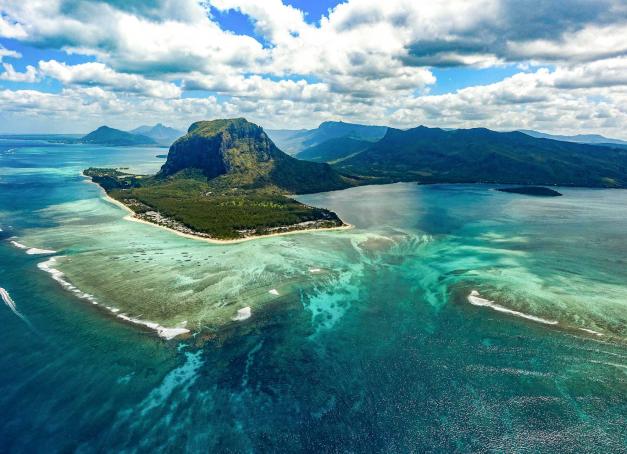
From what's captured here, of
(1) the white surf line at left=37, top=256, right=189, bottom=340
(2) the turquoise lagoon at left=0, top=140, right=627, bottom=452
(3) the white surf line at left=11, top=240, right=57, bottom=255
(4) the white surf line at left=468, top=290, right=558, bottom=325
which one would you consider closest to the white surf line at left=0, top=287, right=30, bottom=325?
(2) the turquoise lagoon at left=0, top=140, right=627, bottom=452

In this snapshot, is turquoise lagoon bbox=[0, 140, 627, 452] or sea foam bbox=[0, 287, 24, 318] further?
sea foam bbox=[0, 287, 24, 318]

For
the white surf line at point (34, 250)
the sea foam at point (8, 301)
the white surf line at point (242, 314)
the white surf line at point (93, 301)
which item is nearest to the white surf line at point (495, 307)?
the white surf line at point (242, 314)

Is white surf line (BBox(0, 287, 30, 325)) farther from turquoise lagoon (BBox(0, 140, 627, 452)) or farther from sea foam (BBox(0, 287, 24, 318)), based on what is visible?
turquoise lagoon (BBox(0, 140, 627, 452))

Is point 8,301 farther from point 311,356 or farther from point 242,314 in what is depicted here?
point 311,356

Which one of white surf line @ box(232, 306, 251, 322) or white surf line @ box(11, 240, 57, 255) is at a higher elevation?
white surf line @ box(11, 240, 57, 255)

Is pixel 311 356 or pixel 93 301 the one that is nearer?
pixel 311 356

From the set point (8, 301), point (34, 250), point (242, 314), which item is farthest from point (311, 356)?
point (34, 250)

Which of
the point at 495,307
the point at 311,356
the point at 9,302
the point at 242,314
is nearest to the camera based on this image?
the point at 311,356
